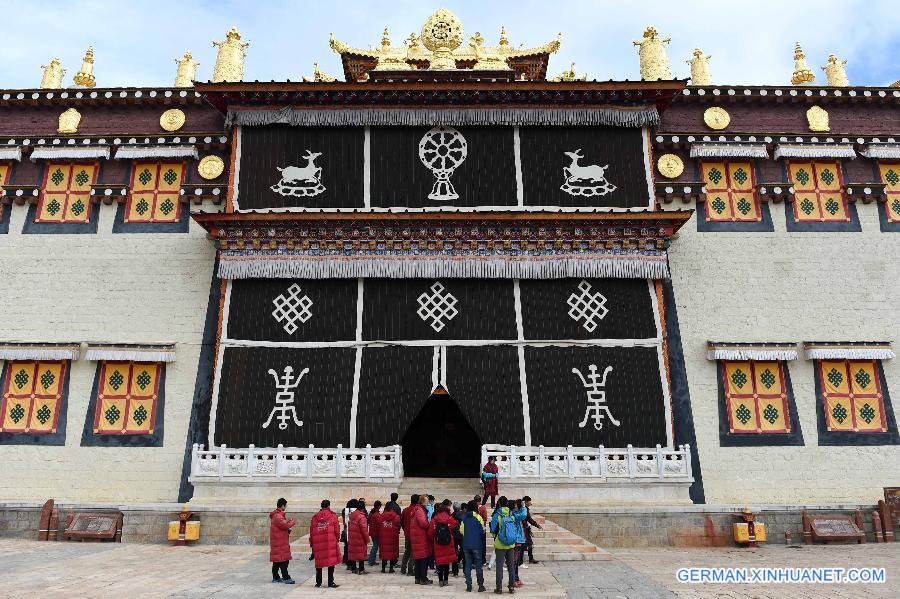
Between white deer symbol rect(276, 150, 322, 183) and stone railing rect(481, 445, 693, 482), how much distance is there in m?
8.80

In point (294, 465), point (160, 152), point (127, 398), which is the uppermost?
point (160, 152)

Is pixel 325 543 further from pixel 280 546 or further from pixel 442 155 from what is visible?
pixel 442 155

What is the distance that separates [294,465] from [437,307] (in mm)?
5295

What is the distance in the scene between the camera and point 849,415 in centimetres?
1675

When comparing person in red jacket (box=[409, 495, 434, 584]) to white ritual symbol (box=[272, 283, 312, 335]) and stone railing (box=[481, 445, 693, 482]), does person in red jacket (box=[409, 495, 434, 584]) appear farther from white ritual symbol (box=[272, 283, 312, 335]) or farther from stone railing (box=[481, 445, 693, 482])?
white ritual symbol (box=[272, 283, 312, 335])

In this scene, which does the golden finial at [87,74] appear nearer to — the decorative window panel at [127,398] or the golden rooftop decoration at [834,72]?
the decorative window panel at [127,398]

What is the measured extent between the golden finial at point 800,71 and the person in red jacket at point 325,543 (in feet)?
67.5

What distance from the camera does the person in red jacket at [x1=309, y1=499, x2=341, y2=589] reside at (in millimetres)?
9234

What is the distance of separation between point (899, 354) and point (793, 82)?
9820mm

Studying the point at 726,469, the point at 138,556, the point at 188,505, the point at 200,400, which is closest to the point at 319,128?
the point at 200,400

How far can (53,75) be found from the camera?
2205cm

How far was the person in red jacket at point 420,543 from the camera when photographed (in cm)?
968

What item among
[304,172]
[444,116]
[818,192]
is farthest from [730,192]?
[304,172]

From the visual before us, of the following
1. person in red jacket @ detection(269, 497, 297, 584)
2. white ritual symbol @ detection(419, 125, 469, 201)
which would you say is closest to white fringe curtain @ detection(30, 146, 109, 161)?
white ritual symbol @ detection(419, 125, 469, 201)
